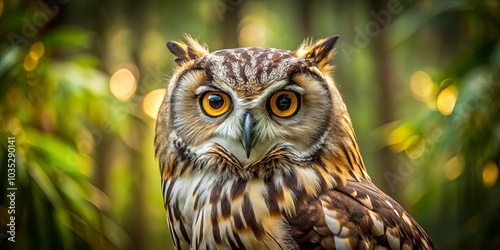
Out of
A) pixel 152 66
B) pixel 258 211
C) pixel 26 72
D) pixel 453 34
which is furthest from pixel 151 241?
pixel 258 211

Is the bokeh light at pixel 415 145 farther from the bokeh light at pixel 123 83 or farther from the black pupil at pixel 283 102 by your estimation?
the black pupil at pixel 283 102

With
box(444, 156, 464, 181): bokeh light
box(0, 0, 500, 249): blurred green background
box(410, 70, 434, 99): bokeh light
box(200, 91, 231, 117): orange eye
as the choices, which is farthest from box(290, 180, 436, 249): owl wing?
box(410, 70, 434, 99): bokeh light

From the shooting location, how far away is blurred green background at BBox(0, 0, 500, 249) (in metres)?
2.82

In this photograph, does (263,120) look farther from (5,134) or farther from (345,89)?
(345,89)

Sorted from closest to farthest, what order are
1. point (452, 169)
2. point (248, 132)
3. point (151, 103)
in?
point (248, 132)
point (452, 169)
point (151, 103)

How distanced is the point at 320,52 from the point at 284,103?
180 mm

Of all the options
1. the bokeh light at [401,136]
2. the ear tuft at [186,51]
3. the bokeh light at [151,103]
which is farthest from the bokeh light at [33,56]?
the bokeh light at [401,136]

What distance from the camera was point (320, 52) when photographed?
1433mm

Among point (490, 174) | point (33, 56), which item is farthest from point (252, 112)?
point (490, 174)

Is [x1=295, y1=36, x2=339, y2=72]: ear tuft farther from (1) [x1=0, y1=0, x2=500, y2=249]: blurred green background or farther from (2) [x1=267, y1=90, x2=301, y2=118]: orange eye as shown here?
(1) [x1=0, y1=0, x2=500, y2=249]: blurred green background

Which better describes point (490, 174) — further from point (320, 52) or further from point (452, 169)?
point (320, 52)

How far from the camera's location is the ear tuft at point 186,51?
1.47 metres

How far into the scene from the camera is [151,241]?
4.39 meters

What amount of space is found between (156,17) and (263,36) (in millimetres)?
737
